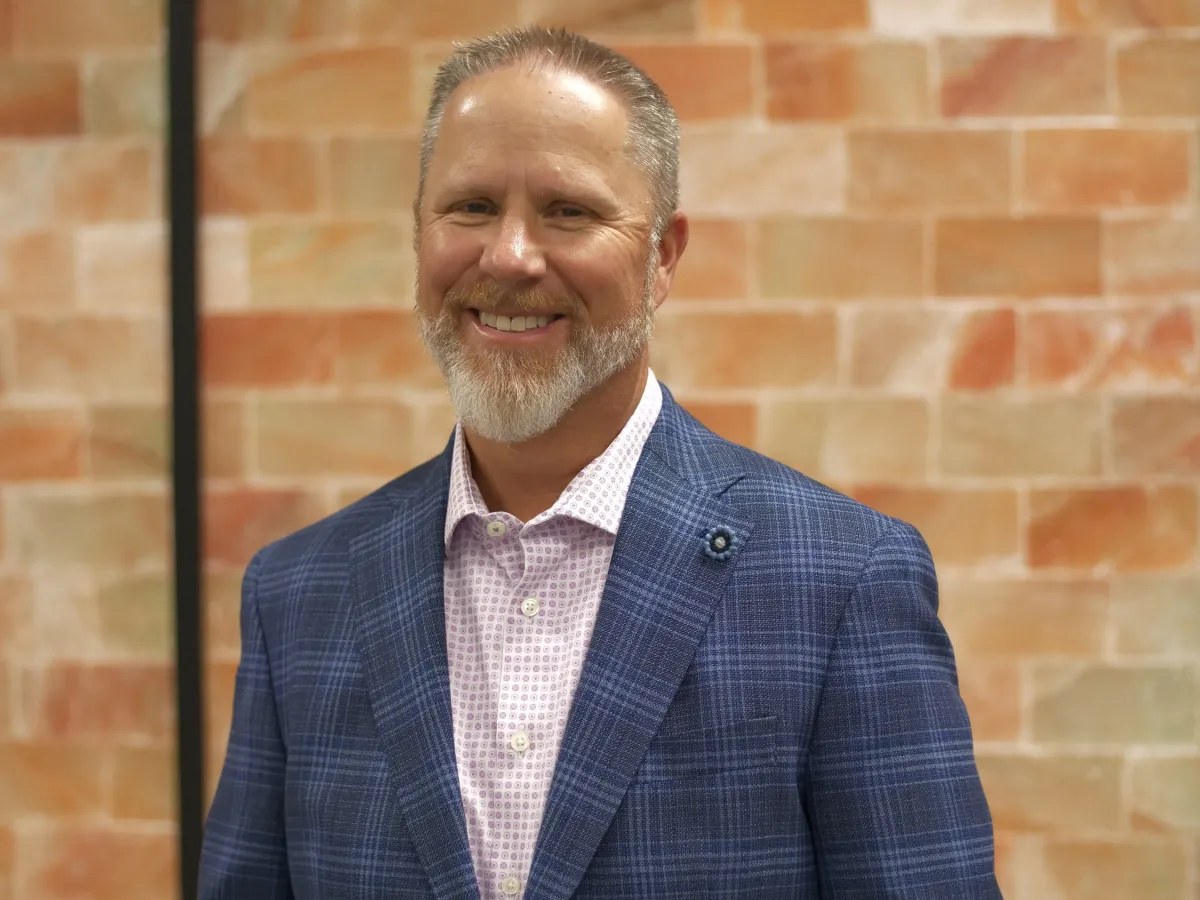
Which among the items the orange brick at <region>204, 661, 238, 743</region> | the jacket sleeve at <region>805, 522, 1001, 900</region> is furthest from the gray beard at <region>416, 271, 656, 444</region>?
the orange brick at <region>204, 661, 238, 743</region>

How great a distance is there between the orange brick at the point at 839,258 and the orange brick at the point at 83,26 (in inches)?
44.4

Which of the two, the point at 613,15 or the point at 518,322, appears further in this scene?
the point at 613,15

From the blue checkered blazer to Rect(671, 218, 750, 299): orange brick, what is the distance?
76 centimetres

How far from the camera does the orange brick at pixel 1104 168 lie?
1.96 meters

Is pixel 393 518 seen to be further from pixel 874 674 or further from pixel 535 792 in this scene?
pixel 874 674

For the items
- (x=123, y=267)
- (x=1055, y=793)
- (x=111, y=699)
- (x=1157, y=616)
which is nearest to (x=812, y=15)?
(x=1157, y=616)

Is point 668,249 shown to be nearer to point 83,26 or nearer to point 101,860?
point 83,26

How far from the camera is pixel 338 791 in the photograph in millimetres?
1226

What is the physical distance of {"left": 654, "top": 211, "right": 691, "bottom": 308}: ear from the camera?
4.31ft

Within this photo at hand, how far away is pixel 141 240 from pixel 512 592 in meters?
1.22

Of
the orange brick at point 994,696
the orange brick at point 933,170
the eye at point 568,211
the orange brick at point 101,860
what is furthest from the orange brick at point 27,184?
the orange brick at point 994,696

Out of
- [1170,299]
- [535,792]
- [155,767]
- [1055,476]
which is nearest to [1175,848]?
[1055,476]

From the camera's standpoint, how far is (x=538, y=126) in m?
1.19

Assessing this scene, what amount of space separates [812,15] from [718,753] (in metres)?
1.33
